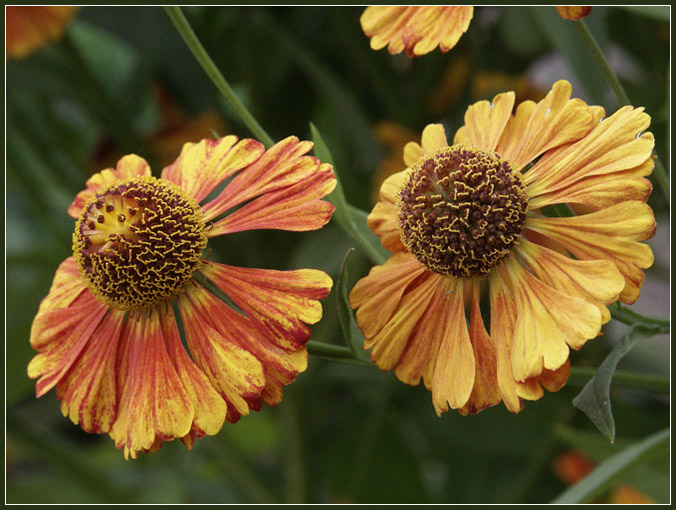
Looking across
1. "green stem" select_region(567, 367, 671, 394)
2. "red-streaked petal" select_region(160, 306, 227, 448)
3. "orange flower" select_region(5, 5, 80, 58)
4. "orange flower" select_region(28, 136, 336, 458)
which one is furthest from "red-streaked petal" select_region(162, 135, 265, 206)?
"orange flower" select_region(5, 5, 80, 58)

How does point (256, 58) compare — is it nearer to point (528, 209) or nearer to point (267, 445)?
point (528, 209)

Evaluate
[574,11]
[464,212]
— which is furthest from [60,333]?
[574,11]

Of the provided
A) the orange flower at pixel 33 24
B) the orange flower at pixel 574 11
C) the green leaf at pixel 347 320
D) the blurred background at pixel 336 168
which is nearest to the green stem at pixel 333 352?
the green leaf at pixel 347 320

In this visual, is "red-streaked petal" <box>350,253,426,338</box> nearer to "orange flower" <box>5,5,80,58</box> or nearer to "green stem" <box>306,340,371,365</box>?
"green stem" <box>306,340,371,365</box>

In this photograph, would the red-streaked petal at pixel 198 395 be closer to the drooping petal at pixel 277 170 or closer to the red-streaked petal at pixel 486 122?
the drooping petal at pixel 277 170

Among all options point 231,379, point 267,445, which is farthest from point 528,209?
point 267,445
